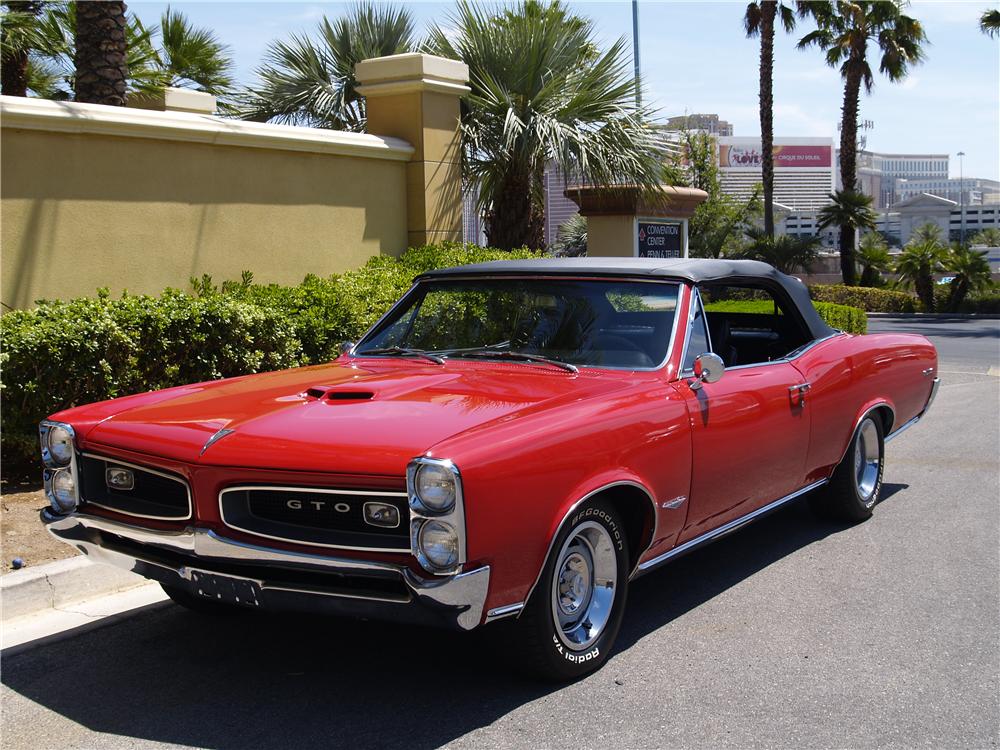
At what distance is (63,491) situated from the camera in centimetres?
430

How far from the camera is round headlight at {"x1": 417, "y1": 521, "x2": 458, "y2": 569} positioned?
350 cm

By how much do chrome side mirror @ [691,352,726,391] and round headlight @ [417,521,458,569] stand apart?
1734 mm

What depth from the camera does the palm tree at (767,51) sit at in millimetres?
33375

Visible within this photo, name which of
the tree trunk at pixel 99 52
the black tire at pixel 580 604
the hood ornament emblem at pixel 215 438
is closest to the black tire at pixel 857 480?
the black tire at pixel 580 604

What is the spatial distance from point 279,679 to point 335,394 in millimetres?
1155

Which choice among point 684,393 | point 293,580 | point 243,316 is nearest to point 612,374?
point 684,393

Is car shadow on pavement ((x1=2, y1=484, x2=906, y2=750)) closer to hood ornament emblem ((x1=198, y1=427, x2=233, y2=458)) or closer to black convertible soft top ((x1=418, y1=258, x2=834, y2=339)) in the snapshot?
hood ornament emblem ((x1=198, y1=427, x2=233, y2=458))

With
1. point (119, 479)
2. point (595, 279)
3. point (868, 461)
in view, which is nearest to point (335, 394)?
point (119, 479)

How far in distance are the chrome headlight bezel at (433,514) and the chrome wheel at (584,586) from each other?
0.62 m

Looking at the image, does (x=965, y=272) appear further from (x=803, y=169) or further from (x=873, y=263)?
(x=803, y=169)

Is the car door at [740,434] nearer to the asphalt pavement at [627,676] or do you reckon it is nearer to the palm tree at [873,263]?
the asphalt pavement at [627,676]

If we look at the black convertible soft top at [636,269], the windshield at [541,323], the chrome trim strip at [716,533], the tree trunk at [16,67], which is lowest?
the chrome trim strip at [716,533]

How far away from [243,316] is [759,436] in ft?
13.6

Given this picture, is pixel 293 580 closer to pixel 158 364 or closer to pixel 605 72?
pixel 158 364
